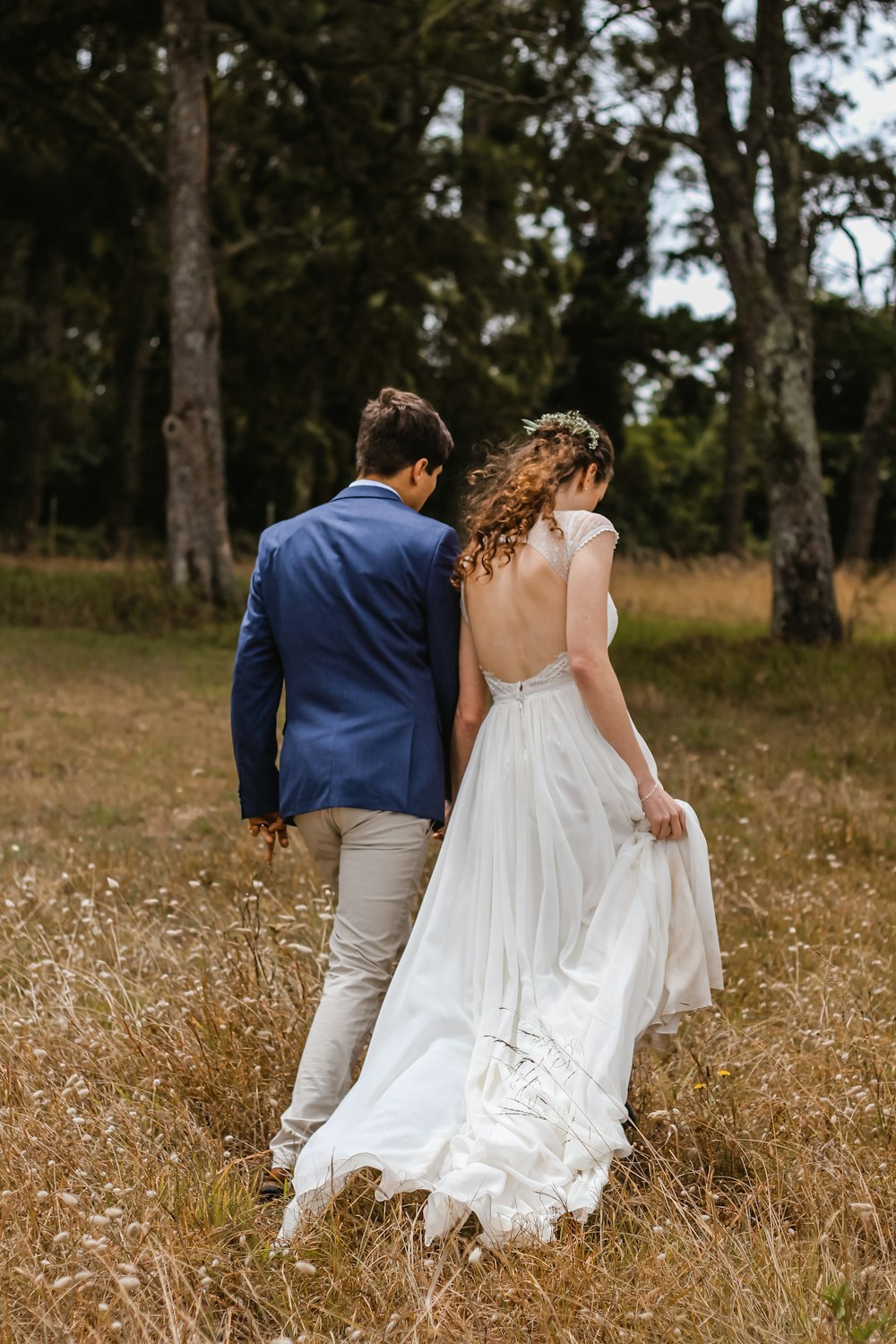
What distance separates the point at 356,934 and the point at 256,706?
2.28ft

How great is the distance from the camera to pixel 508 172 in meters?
20.7

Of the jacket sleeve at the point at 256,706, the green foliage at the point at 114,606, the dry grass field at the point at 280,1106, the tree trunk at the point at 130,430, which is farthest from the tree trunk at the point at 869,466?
the jacket sleeve at the point at 256,706

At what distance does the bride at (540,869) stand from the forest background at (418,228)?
427 inches

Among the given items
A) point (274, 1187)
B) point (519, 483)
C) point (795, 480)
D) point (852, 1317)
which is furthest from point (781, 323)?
point (852, 1317)

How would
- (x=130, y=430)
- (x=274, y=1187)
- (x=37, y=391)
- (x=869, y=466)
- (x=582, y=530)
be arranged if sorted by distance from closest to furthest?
(x=274, y=1187) → (x=582, y=530) → (x=130, y=430) → (x=37, y=391) → (x=869, y=466)

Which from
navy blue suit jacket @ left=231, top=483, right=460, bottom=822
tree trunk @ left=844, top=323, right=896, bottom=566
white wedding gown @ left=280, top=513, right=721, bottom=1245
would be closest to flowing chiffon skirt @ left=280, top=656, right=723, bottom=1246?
white wedding gown @ left=280, top=513, right=721, bottom=1245

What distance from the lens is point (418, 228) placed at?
20.0 meters

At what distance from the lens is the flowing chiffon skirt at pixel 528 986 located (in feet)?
10.5

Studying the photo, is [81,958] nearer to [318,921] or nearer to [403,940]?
[318,921]

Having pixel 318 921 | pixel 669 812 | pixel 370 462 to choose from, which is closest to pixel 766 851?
pixel 318 921

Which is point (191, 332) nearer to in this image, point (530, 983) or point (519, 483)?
point (519, 483)

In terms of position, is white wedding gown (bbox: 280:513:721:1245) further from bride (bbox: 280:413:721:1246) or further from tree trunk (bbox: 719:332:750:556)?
tree trunk (bbox: 719:332:750:556)

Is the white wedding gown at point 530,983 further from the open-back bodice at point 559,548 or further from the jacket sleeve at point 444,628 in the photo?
the jacket sleeve at point 444,628

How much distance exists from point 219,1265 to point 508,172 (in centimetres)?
1987
